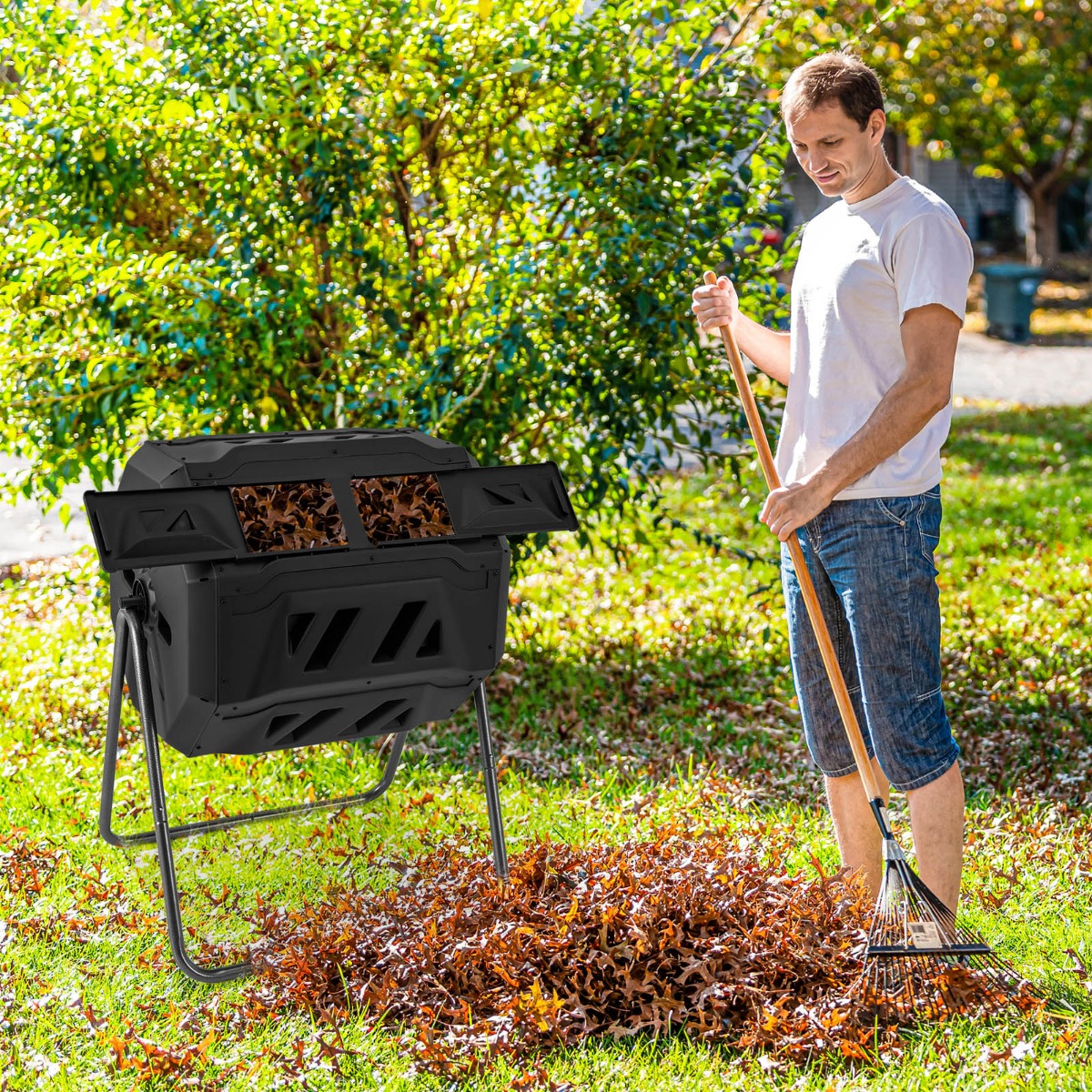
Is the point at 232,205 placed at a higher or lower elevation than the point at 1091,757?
higher

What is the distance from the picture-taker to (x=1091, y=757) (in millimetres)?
4832

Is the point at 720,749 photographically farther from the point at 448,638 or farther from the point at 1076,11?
the point at 1076,11

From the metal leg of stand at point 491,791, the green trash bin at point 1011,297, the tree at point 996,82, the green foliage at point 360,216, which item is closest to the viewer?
the metal leg of stand at point 491,791

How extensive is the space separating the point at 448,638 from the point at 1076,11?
20.4 m

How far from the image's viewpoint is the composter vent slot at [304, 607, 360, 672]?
3.23 meters

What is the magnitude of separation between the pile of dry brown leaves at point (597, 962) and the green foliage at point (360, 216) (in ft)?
6.42

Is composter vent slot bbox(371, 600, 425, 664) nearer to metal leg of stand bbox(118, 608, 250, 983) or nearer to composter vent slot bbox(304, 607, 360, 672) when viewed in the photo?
composter vent slot bbox(304, 607, 360, 672)

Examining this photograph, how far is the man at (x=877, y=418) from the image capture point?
2934 millimetres

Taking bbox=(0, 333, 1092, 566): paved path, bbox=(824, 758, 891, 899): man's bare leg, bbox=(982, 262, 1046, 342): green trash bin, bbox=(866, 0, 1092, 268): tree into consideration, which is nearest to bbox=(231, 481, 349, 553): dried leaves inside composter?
bbox=(824, 758, 891, 899): man's bare leg

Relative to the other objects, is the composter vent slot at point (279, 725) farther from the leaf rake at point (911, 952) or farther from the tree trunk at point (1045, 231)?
the tree trunk at point (1045, 231)

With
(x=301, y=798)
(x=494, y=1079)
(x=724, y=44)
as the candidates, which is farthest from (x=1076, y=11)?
(x=494, y=1079)

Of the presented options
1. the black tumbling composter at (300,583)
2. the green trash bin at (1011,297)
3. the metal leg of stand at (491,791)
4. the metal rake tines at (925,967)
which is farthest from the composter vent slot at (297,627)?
the green trash bin at (1011,297)

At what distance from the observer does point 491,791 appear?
3.74m

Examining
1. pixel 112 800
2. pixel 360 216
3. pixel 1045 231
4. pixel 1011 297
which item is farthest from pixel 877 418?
pixel 1045 231
